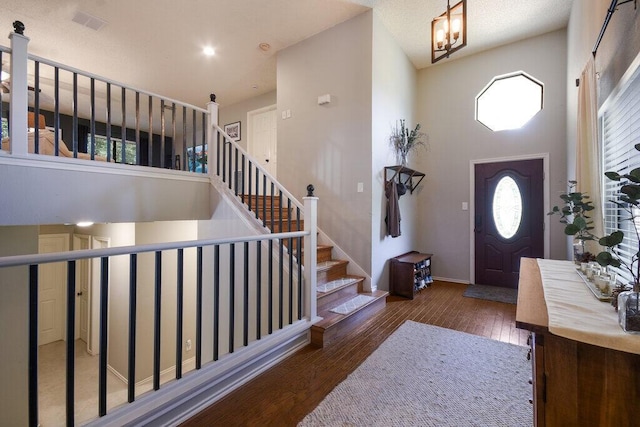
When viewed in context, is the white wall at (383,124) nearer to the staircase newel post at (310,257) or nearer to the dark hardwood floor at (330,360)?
the dark hardwood floor at (330,360)

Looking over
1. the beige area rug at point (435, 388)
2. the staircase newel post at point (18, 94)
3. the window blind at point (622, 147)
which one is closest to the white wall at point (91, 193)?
the staircase newel post at point (18, 94)

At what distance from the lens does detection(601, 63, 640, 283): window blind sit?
174 cm

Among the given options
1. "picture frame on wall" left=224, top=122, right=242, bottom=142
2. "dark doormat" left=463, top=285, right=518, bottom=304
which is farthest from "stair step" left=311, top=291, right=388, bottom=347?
"picture frame on wall" left=224, top=122, right=242, bottom=142

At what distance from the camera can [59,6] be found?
11.8ft

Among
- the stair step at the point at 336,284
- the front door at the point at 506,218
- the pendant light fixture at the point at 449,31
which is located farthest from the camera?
the front door at the point at 506,218

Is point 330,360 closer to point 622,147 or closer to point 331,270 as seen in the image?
point 331,270

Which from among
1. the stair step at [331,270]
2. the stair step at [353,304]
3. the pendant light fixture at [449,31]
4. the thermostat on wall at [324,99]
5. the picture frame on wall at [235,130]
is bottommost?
the stair step at [353,304]

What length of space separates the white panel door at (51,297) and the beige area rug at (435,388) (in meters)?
6.36

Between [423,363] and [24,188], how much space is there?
346cm

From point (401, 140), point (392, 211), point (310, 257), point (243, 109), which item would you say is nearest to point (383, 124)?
point (401, 140)

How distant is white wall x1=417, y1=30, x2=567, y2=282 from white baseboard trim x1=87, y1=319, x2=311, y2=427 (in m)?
3.42

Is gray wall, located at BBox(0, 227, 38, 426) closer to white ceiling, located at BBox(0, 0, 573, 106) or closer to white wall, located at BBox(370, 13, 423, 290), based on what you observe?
white ceiling, located at BBox(0, 0, 573, 106)

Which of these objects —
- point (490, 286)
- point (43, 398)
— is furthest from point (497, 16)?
point (43, 398)

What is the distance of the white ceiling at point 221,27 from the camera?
3582mm
